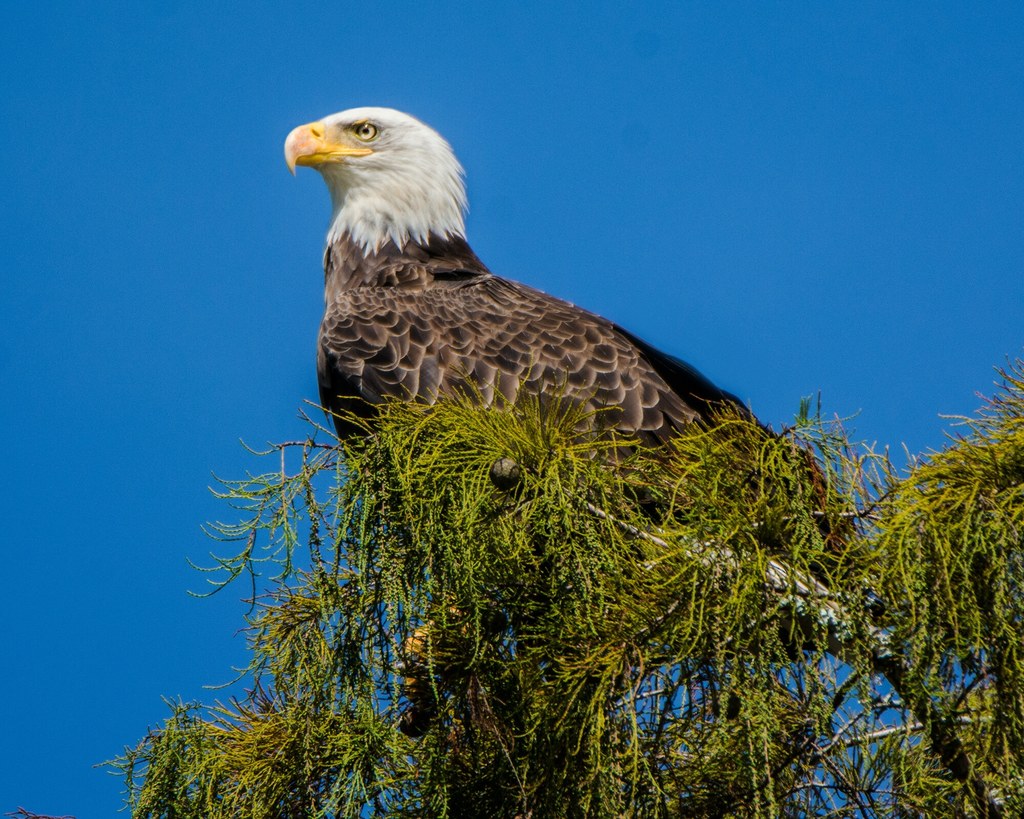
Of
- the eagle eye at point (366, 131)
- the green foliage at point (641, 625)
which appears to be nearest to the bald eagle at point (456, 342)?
the eagle eye at point (366, 131)

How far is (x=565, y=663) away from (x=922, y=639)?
0.82 meters

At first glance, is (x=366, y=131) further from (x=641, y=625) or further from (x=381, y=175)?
(x=641, y=625)

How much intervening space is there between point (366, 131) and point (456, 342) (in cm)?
214

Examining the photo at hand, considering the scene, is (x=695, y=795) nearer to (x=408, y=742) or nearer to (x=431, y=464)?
(x=408, y=742)

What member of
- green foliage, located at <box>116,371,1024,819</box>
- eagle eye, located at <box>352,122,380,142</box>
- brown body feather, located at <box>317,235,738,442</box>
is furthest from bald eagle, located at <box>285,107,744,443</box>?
green foliage, located at <box>116,371,1024,819</box>

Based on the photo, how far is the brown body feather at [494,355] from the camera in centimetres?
559

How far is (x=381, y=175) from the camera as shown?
733cm

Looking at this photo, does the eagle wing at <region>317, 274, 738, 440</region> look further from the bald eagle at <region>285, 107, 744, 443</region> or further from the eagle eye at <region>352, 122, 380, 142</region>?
the eagle eye at <region>352, 122, 380, 142</region>

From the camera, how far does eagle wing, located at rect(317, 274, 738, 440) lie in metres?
5.59

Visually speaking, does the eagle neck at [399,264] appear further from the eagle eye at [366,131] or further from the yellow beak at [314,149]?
the eagle eye at [366,131]

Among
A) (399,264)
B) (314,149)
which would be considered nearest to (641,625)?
(399,264)

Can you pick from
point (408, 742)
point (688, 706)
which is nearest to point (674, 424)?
point (408, 742)

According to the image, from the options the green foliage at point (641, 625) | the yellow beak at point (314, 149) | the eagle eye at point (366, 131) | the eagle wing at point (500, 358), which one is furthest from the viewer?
the eagle eye at point (366, 131)

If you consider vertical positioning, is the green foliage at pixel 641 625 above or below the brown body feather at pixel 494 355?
below
